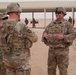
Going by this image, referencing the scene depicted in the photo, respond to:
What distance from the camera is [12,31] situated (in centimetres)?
461

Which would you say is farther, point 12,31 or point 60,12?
point 60,12

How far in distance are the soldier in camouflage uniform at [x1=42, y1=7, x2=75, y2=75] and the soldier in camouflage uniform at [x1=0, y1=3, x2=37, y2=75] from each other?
147cm

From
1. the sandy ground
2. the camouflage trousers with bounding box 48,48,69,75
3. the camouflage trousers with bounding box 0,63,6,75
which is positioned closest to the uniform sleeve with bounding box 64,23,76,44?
the camouflage trousers with bounding box 48,48,69,75

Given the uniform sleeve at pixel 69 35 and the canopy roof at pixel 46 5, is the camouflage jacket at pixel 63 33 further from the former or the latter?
the canopy roof at pixel 46 5

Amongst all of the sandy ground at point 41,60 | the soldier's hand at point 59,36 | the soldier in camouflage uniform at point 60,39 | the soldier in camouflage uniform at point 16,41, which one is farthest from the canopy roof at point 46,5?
the soldier in camouflage uniform at point 16,41

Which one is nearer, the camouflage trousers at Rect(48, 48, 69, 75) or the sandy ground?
the camouflage trousers at Rect(48, 48, 69, 75)

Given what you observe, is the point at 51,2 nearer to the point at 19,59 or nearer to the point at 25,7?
the point at 25,7

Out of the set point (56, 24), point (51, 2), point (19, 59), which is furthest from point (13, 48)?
point (51, 2)

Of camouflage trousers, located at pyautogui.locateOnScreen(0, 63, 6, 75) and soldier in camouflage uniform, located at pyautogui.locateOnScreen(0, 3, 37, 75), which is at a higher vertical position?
soldier in camouflage uniform, located at pyautogui.locateOnScreen(0, 3, 37, 75)

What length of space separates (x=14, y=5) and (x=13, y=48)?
672 mm

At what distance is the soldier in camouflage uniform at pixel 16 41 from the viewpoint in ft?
15.1

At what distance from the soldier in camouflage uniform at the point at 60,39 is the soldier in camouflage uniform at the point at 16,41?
4.83 feet

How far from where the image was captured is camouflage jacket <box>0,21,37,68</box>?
15.0ft

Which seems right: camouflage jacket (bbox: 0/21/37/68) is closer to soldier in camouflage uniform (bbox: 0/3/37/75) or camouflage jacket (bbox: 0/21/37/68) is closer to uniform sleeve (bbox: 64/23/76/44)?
soldier in camouflage uniform (bbox: 0/3/37/75)
